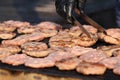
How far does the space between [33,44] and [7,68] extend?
1.73ft

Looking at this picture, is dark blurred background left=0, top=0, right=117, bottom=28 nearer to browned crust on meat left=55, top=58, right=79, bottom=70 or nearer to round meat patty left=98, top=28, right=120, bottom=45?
round meat patty left=98, top=28, right=120, bottom=45

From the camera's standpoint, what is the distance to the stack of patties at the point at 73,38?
135 inches

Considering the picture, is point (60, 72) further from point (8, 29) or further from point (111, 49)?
point (8, 29)

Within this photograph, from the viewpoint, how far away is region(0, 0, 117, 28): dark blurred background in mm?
7051

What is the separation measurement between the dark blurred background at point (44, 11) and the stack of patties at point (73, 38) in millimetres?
2874

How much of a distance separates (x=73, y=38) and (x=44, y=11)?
4.16m

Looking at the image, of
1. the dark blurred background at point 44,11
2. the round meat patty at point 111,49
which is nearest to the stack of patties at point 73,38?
the round meat patty at point 111,49

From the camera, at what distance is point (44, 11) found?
7645 millimetres

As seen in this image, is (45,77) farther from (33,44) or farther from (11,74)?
(33,44)

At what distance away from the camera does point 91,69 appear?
2.80 m

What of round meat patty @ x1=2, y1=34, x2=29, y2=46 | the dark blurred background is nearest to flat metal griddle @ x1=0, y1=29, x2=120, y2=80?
round meat patty @ x1=2, y1=34, x2=29, y2=46

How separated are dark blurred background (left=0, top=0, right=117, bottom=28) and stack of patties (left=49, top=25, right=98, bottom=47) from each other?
2.87 m

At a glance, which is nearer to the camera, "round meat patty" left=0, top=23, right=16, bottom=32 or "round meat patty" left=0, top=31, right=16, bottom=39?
"round meat patty" left=0, top=31, right=16, bottom=39

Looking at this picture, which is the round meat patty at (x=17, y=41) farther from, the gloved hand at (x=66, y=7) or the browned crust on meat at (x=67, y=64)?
the browned crust on meat at (x=67, y=64)
